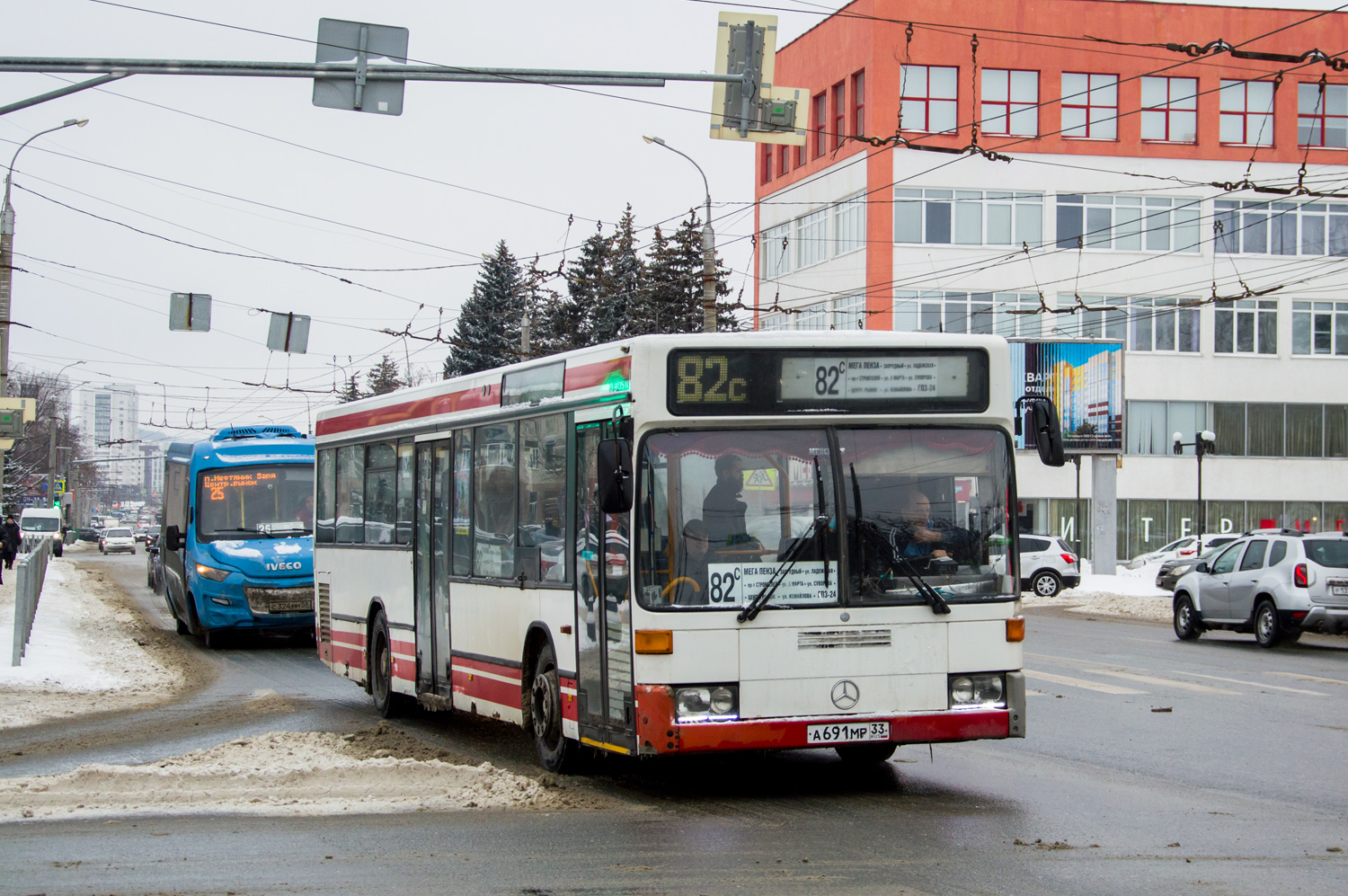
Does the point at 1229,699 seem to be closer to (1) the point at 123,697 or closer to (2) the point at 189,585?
(1) the point at 123,697

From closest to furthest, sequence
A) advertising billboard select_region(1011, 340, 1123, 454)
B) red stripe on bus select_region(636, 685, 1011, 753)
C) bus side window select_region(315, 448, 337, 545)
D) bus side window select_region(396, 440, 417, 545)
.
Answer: red stripe on bus select_region(636, 685, 1011, 753)
bus side window select_region(396, 440, 417, 545)
bus side window select_region(315, 448, 337, 545)
advertising billboard select_region(1011, 340, 1123, 454)

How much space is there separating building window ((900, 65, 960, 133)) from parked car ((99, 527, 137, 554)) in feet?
174

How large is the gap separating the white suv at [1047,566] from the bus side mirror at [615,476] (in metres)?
31.7

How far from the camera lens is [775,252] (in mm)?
60938

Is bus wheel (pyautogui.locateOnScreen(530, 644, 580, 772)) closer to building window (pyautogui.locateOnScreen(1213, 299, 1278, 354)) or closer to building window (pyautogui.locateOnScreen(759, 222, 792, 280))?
building window (pyautogui.locateOnScreen(759, 222, 792, 280))

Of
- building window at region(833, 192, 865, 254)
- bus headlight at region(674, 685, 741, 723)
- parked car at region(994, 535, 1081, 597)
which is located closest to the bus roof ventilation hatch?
bus headlight at region(674, 685, 741, 723)

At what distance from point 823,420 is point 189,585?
16.2 meters

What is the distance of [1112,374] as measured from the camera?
47562mm

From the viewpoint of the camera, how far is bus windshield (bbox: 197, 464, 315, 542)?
22859 mm

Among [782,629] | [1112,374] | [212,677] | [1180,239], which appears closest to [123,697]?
[212,677]

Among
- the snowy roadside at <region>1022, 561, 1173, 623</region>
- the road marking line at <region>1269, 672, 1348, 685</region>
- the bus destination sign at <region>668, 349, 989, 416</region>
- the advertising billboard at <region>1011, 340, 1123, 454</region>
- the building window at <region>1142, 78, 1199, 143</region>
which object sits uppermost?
the building window at <region>1142, 78, 1199, 143</region>

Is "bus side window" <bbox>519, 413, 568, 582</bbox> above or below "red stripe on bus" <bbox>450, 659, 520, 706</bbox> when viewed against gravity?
above

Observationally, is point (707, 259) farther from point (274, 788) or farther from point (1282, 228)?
point (1282, 228)

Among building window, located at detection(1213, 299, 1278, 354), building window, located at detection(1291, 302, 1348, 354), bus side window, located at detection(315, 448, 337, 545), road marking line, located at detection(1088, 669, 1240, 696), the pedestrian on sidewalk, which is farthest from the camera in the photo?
building window, located at detection(1291, 302, 1348, 354)
